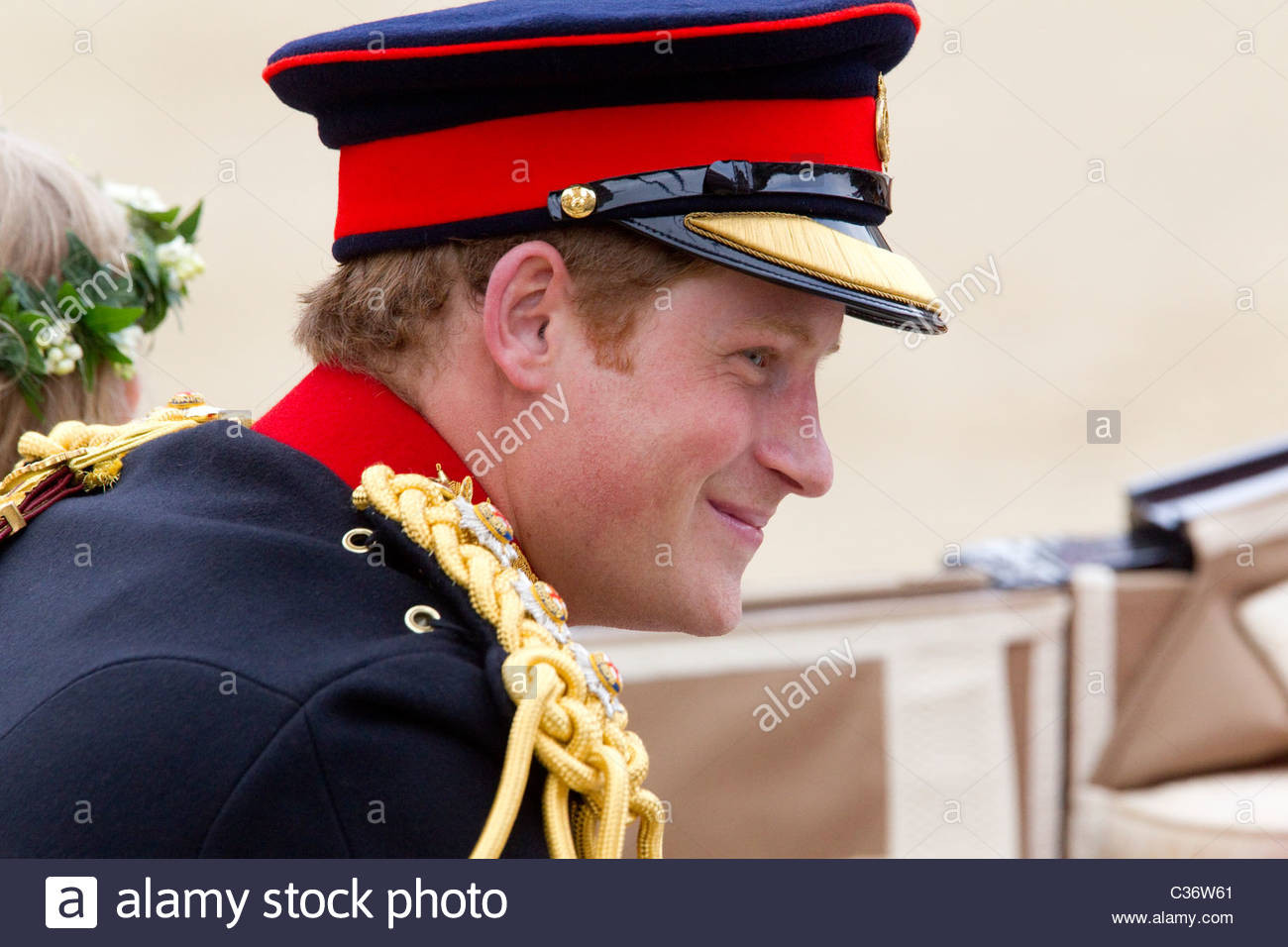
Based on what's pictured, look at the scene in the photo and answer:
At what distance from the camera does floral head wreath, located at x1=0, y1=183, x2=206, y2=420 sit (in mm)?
2674

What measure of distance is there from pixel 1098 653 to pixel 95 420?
267 cm

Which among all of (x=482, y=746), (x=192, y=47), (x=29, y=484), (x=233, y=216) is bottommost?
(x=482, y=746)

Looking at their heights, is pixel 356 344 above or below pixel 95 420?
below

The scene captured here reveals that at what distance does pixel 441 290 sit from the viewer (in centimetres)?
164

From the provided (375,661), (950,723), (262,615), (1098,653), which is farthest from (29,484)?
(1098,653)

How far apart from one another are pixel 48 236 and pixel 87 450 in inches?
44.3

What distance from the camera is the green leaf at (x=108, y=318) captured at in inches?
109

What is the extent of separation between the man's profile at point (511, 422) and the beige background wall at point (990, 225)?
7.09 m

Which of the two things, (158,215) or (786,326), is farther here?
(158,215)

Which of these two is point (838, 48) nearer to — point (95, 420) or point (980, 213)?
point (95, 420)

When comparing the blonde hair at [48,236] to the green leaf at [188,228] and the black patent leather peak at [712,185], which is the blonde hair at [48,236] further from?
the black patent leather peak at [712,185]

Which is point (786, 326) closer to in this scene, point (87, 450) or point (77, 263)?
point (87, 450)

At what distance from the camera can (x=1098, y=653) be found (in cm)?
420

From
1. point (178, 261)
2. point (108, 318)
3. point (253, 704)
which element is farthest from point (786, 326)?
point (178, 261)
